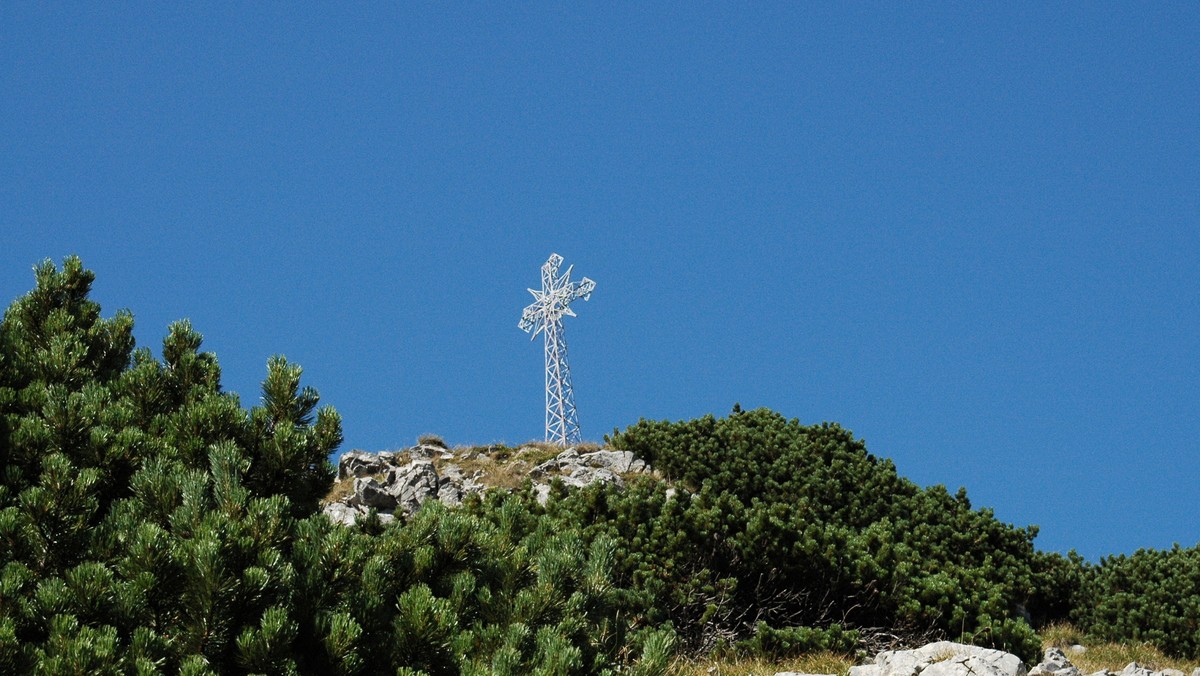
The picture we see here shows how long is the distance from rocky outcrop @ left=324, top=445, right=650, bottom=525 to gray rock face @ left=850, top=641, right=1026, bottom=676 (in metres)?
8.10

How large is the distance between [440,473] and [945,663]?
14137mm

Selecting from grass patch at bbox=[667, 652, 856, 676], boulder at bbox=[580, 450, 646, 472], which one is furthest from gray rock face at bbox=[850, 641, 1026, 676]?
boulder at bbox=[580, 450, 646, 472]

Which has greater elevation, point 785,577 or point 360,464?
point 360,464

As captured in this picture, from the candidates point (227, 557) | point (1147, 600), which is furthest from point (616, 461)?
point (227, 557)

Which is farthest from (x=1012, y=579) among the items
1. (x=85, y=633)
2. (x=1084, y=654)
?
(x=85, y=633)

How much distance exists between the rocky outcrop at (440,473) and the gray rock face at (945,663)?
319 inches

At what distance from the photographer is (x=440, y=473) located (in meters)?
24.7

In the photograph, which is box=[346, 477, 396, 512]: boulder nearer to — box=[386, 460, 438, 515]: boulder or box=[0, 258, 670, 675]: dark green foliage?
box=[386, 460, 438, 515]: boulder

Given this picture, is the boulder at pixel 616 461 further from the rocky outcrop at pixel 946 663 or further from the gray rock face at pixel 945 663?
the gray rock face at pixel 945 663

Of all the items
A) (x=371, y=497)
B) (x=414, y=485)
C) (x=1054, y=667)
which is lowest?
(x=1054, y=667)

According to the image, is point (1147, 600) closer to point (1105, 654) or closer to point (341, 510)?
point (1105, 654)

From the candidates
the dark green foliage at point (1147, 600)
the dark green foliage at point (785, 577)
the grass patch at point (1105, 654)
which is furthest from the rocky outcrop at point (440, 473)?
the dark green foliage at point (1147, 600)

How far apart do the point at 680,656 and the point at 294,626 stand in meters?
7.13

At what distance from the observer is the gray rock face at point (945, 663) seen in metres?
12.5
